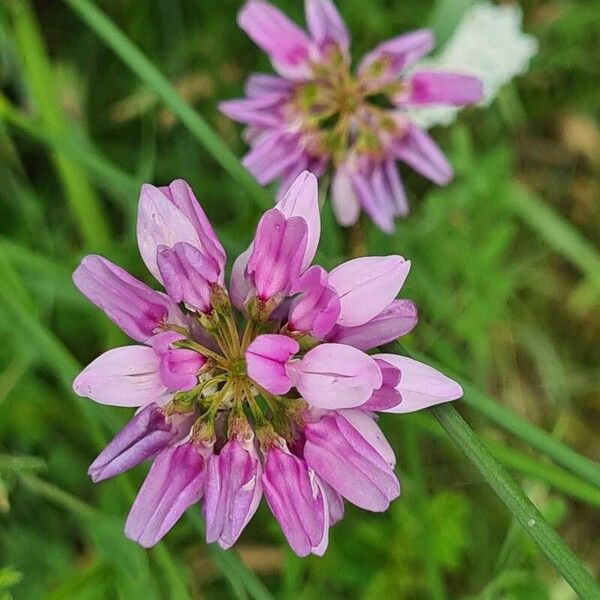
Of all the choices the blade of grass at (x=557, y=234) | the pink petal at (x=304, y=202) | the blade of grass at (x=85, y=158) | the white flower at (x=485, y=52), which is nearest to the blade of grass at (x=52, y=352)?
the blade of grass at (x=85, y=158)

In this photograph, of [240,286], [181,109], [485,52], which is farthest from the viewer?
[485,52]

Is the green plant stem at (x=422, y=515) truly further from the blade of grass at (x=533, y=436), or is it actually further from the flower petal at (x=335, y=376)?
the flower petal at (x=335, y=376)

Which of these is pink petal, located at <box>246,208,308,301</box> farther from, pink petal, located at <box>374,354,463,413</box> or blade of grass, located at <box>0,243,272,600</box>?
blade of grass, located at <box>0,243,272,600</box>

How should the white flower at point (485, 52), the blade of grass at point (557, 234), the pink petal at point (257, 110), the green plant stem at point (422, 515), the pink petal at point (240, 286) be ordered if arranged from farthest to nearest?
the blade of grass at point (557, 234)
the white flower at point (485, 52)
the green plant stem at point (422, 515)
the pink petal at point (257, 110)
the pink petal at point (240, 286)

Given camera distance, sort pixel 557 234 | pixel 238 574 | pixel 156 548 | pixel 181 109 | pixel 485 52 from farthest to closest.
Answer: pixel 557 234
pixel 485 52
pixel 156 548
pixel 181 109
pixel 238 574

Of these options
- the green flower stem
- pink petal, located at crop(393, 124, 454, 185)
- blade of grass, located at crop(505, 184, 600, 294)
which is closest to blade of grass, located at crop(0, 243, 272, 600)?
the green flower stem

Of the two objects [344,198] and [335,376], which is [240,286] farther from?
[344,198]

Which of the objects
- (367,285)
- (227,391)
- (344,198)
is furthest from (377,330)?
(344,198)
